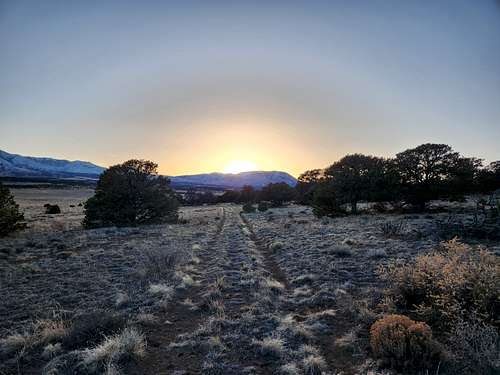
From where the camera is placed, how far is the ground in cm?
567

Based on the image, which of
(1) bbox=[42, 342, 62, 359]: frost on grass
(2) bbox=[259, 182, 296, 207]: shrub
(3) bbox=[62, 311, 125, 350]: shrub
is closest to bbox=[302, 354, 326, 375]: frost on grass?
(3) bbox=[62, 311, 125, 350]: shrub

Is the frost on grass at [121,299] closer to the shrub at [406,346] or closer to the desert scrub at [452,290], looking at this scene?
the shrub at [406,346]

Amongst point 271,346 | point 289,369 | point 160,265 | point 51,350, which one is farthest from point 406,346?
point 160,265

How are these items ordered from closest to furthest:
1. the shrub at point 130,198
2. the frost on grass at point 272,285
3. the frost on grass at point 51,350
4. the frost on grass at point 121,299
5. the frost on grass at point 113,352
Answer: the frost on grass at point 113,352, the frost on grass at point 51,350, the frost on grass at point 121,299, the frost on grass at point 272,285, the shrub at point 130,198

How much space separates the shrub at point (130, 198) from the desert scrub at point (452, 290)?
102 feet

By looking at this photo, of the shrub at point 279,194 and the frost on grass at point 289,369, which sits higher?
→ the shrub at point 279,194

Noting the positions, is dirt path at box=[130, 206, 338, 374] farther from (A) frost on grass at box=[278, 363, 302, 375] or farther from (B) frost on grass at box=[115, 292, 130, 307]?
(B) frost on grass at box=[115, 292, 130, 307]

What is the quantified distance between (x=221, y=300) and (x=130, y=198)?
92.2 ft

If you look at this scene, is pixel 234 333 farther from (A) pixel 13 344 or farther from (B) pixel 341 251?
(B) pixel 341 251

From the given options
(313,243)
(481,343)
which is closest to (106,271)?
(313,243)

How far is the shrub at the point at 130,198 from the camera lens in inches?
1271

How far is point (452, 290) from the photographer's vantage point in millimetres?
6430

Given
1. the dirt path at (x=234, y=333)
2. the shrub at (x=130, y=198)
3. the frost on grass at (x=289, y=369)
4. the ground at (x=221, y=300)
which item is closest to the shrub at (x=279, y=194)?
the shrub at (x=130, y=198)

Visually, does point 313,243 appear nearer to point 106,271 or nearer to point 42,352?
point 106,271
